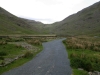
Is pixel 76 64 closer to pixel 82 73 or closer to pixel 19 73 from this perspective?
pixel 82 73

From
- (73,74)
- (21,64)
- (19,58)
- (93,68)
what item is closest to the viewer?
(73,74)

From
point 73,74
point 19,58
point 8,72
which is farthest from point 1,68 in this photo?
point 73,74

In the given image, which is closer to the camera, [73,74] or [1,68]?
[73,74]

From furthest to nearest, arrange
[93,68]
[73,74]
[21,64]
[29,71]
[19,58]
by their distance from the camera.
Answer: [19,58]
[21,64]
[93,68]
[29,71]
[73,74]

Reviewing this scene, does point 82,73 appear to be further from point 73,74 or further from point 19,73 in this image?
point 19,73

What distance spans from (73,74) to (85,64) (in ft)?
19.9

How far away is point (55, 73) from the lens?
29109 millimetres

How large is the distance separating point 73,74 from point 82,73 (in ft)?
4.77

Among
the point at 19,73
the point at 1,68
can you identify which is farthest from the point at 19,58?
the point at 19,73

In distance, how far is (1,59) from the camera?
37875 mm

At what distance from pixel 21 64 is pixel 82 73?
1237 centimetres

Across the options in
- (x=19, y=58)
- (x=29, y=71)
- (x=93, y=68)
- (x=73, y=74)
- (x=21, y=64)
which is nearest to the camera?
(x=73, y=74)

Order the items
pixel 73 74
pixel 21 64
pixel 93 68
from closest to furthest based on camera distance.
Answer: pixel 73 74, pixel 93 68, pixel 21 64

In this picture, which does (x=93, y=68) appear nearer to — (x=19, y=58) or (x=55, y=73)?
(x=55, y=73)
